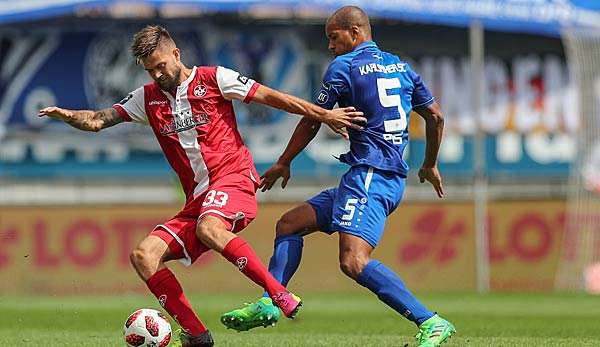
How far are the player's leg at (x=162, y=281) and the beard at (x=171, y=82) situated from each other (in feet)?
3.29

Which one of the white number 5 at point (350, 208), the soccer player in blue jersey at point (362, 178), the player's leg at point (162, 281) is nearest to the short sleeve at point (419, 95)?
the soccer player in blue jersey at point (362, 178)

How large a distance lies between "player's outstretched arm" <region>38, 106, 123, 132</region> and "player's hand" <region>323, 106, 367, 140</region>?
1543 millimetres

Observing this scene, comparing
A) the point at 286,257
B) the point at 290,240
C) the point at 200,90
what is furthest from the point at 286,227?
the point at 200,90

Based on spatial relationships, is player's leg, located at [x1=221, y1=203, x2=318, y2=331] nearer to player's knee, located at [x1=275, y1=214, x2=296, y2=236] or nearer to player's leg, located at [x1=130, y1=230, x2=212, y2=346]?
player's knee, located at [x1=275, y1=214, x2=296, y2=236]

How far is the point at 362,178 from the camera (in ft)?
29.3

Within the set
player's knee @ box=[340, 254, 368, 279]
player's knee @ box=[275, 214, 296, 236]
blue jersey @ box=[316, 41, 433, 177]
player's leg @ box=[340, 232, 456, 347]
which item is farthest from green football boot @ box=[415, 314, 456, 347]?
player's knee @ box=[275, 214, 296, 236]

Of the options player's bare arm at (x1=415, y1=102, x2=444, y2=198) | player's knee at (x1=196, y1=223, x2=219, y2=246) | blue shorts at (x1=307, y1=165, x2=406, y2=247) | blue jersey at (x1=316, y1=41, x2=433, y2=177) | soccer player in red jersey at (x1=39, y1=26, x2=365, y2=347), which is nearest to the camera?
player's knee at (x1=196, y1=223, x2=219, y2=246)

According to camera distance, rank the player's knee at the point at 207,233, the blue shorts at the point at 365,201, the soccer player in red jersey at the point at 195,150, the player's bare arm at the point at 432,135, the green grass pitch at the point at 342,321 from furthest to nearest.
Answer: the green grass pitch at the point at 342,321
the player's bare arm at the point at 432,135
the blue shorts at the point at 365,201
the soccer player in red jersey at the point at 195,150
the player's knee at the point at 207,233

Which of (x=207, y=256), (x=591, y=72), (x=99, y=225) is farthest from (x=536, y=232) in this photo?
(x=99, y=225)

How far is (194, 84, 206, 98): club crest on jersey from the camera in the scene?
907 cm

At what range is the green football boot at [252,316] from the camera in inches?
341

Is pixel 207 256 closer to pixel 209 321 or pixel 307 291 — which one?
pixel 307 291

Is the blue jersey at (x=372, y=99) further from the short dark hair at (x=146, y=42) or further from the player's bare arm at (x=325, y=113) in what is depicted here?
the short dark hair at (x=146, y=42)

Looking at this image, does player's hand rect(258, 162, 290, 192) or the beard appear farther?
player's hand rect(258, 162, 290, 192)
